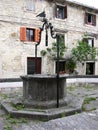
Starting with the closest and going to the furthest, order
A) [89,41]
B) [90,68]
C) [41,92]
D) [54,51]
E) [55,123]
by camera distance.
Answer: [55,123] < [41,92] < [54,51] < [89,41] < [90,68]

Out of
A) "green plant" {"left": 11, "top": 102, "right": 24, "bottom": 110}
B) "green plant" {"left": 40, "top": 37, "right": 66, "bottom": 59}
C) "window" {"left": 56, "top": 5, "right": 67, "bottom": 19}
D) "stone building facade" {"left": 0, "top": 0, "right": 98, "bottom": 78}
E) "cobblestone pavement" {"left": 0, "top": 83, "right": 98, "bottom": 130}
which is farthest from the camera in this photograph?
"window" {"left": 56, "top": 5, "right": 67, "bottom": 19}

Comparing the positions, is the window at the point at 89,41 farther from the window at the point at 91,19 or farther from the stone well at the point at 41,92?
the stone well at the point at 41,92

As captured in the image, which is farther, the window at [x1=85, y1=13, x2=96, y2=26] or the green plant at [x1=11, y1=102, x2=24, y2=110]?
the window at [x1=85, y1=13, x2=96, y2=26]

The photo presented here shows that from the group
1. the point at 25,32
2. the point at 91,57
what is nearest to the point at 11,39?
the point at 25,32

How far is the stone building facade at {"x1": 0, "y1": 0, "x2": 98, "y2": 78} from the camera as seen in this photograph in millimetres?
15148

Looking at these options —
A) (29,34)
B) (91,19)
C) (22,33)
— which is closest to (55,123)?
(22,33)

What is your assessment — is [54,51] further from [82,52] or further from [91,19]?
[91,19]

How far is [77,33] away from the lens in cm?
1908

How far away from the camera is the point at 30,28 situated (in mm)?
16266

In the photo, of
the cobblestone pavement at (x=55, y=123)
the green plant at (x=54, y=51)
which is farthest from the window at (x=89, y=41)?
the cobblestone pavement at (x=55, y=123)

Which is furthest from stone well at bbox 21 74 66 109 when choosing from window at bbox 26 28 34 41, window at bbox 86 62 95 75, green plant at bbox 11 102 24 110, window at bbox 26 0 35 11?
window at bbox 86 62 95 75

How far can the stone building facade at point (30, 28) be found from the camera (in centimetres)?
1515

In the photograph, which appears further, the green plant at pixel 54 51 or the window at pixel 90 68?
the window at pixel 90 68

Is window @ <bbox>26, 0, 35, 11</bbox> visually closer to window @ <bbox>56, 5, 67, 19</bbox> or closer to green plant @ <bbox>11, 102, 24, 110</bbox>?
window @ <bbox>56, 5, 67, 19</bbox>
